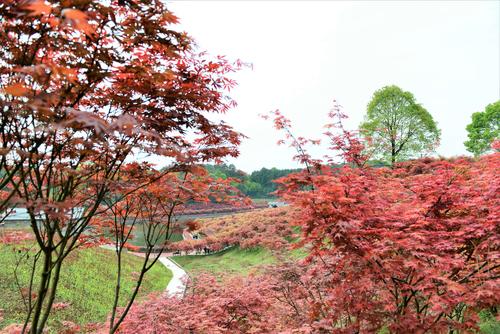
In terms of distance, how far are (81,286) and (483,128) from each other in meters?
36.6

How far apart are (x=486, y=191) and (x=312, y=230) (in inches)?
79.0

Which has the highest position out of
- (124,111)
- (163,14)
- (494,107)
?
(494,107)

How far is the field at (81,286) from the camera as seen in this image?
8985 millimetres

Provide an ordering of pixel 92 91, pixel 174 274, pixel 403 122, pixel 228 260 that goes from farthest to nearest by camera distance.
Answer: pixel 403 122
pixel 228 260
pixel 174 274
pixel 92 91

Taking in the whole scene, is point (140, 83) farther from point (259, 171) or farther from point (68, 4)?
point (259, 171)

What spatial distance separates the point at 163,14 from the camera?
2596mm

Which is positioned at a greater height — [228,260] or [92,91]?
[92,91]

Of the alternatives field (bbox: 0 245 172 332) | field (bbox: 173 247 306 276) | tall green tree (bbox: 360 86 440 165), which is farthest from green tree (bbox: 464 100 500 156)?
field (bbox: 0 245 172 332)

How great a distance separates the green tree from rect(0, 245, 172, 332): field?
1238 inches

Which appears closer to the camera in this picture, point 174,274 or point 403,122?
point 174,274

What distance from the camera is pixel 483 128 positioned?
32.5 metres

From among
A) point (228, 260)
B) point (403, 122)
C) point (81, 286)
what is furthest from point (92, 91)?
point (403, 122)

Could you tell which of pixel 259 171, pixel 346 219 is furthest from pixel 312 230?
pixel 259 171

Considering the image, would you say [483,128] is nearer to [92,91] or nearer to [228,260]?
[228,260]
